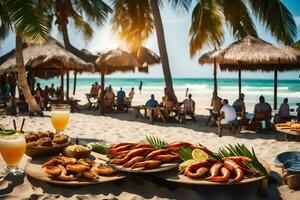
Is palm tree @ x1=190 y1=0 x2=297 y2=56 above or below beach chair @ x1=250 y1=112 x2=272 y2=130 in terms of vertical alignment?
above

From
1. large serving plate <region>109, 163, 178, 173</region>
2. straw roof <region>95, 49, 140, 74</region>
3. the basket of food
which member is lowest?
large serving plate <region>109, 163, 178, 173</region>

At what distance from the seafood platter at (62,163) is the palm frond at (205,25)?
10.8 metres

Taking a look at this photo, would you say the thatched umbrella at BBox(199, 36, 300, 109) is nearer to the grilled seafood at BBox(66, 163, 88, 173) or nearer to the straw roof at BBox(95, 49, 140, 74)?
the straw roof at BBox(95, 49, 140, 74)

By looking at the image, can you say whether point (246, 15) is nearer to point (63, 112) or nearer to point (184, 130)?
point (184, 130)

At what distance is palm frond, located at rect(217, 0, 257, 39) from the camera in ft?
48.6

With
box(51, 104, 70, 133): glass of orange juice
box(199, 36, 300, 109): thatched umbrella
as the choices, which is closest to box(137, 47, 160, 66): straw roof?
box(199, 36, 300, 109): thatched umbrella

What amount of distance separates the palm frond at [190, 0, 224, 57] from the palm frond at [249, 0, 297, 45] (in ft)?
6.21

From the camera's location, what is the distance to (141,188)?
13.5ft

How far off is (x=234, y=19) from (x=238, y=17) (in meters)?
0.18

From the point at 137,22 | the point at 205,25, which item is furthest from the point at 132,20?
the point at 205,25

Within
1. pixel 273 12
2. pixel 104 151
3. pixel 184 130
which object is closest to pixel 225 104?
pixel 184 130

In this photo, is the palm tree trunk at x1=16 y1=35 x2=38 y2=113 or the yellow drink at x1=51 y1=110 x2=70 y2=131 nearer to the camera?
the yellow drink at x1=51 y1=110 x2=70 y2=131

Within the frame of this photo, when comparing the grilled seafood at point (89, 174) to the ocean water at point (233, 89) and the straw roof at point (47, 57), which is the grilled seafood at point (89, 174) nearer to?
the straw roof at point (47, 57)

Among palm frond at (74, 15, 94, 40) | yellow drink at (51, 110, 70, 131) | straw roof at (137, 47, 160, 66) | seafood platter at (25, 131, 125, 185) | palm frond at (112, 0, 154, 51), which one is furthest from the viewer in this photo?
palm frond at (74, 15, 94, 40)
